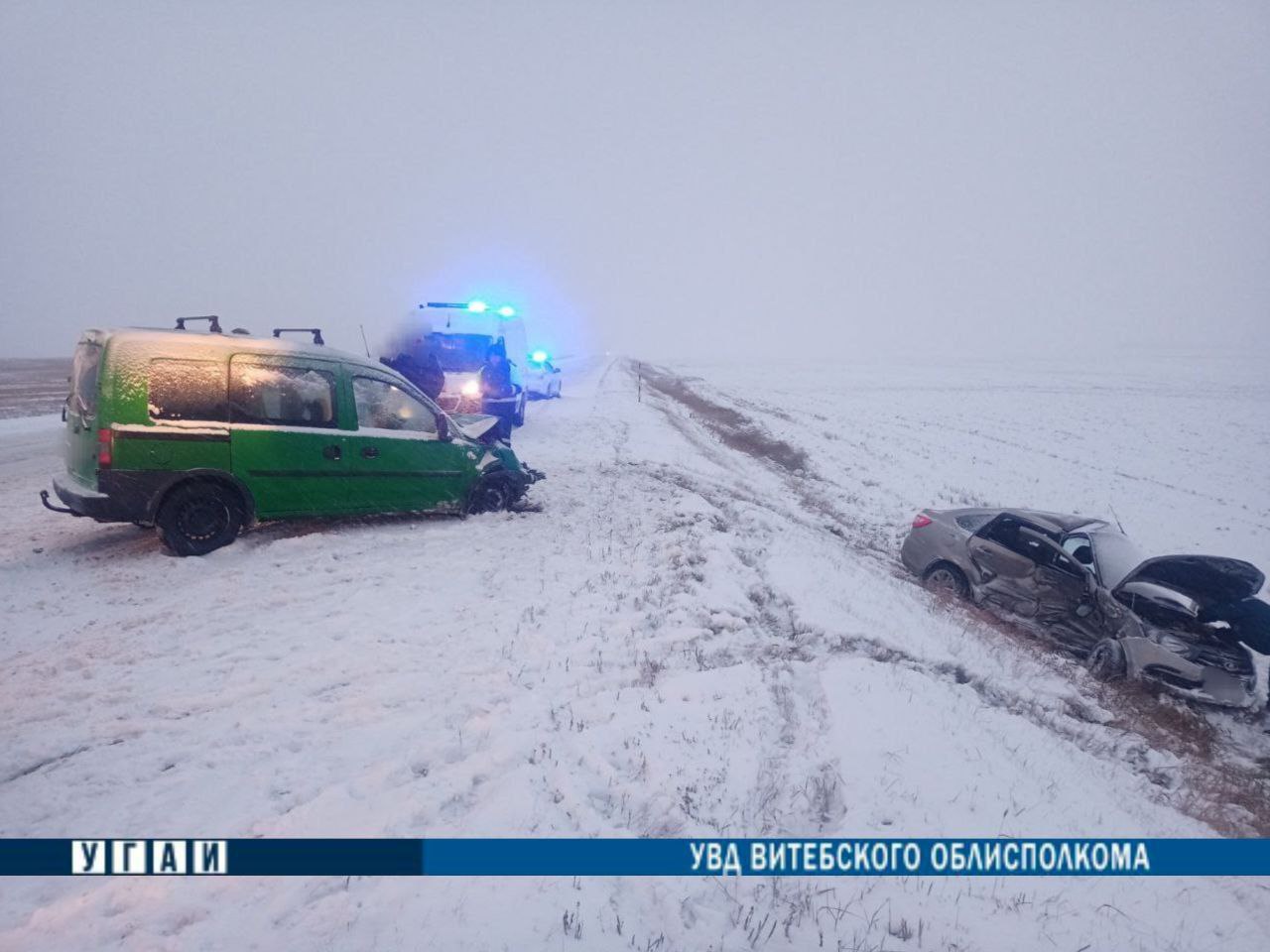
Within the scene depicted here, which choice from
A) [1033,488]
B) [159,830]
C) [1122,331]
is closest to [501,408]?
[159,830]

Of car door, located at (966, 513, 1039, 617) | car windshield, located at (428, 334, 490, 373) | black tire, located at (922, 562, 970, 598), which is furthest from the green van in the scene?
car door, located at (966, 513, 1039, 617)

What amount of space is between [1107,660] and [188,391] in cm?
1004

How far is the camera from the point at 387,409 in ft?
24.4

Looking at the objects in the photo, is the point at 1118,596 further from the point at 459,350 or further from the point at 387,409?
the point at 459,350

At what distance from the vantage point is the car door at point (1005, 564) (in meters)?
7.39

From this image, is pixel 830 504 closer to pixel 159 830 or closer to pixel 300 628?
pixel 300 628

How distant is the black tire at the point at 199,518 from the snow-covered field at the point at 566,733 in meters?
0.29

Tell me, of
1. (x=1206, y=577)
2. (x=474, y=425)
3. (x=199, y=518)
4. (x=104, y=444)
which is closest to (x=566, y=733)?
(x=199, y=518)

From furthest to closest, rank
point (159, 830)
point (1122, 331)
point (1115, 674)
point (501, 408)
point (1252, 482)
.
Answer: point (1122, 331), point (1252, 482), point (501, 408), point (1115, 674), point (159, 830)

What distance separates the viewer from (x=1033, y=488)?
15289mm

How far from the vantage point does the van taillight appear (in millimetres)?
5844

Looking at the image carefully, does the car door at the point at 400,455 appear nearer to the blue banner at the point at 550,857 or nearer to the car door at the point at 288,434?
the car door at the point at 288,434

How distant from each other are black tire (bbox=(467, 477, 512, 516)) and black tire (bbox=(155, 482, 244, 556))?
269cm

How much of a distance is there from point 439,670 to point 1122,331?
6978 inches
